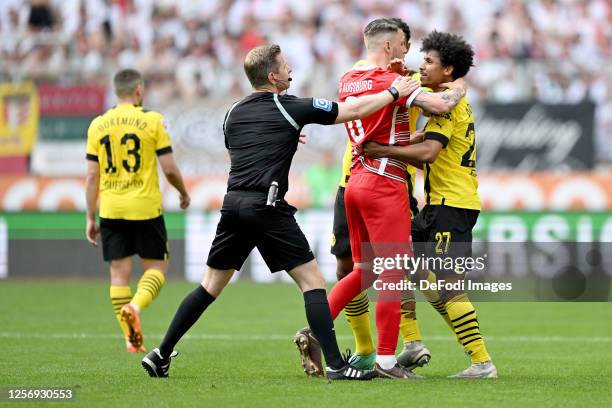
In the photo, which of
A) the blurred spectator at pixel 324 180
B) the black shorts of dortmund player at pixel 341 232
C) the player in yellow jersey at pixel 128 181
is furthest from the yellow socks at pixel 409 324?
the blurred spectator at pixel 324 180

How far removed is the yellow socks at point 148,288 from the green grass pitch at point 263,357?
1.77 ft

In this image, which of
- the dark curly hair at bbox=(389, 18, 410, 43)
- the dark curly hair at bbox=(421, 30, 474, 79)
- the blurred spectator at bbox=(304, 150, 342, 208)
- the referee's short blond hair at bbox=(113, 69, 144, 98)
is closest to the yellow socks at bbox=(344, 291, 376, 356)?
the dark curly hair at bbox=(421, 30, 474, 79)

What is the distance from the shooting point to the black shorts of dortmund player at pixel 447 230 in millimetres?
7828

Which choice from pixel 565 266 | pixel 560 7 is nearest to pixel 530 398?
pixel 565 266

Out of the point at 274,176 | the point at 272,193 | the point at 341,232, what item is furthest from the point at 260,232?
the point at 341,232

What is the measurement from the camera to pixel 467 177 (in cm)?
798

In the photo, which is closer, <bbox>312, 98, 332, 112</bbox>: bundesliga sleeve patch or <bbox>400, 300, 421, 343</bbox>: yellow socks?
<bbox>312, 98, 332, 112</bbox>: bundesliga sleeve patch

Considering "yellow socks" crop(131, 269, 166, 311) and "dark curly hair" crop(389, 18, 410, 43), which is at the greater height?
"dark curly hair" crop(389, 18, 410, 43)

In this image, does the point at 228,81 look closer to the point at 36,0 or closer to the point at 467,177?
the point at 36,0

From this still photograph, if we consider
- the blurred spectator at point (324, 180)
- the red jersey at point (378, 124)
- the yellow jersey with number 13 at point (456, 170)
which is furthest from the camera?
the blurred spectator at point (324, 180)

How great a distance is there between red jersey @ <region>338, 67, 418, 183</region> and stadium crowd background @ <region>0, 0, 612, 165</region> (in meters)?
11.3

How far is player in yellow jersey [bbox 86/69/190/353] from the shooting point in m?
10.1

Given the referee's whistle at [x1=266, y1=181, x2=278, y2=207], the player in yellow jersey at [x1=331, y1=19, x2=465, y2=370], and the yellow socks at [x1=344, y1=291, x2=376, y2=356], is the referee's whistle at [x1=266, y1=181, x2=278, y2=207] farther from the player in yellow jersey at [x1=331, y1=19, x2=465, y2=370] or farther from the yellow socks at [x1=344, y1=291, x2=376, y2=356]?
the yellow socks at [x1=344, y1=291, x2=376, y2=356]

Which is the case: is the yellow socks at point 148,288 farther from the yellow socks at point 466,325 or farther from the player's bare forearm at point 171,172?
the yellow socks at point 466,325
